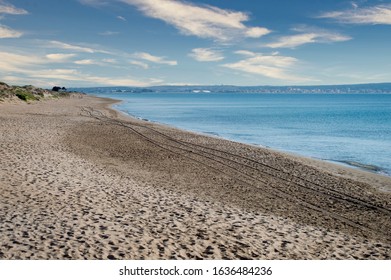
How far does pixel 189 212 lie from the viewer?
13352mm

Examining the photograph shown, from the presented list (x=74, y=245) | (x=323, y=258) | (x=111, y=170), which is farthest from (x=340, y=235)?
(x=111, y=170)

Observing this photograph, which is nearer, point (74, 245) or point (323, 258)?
point (74, 245)

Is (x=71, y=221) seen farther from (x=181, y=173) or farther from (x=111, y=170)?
(x=181, y=173)

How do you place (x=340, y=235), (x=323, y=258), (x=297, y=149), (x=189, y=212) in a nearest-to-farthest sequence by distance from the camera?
1. (x=323, y=258)
2. (x=340, y=235)
3. (x=189, y=212)
4. (x=297, y=149)

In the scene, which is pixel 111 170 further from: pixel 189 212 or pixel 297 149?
pixel 297 149

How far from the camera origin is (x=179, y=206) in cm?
1405

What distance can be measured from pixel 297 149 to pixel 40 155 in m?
25.5

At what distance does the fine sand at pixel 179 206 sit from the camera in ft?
32.7

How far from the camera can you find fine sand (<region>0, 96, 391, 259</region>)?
9977 mm
